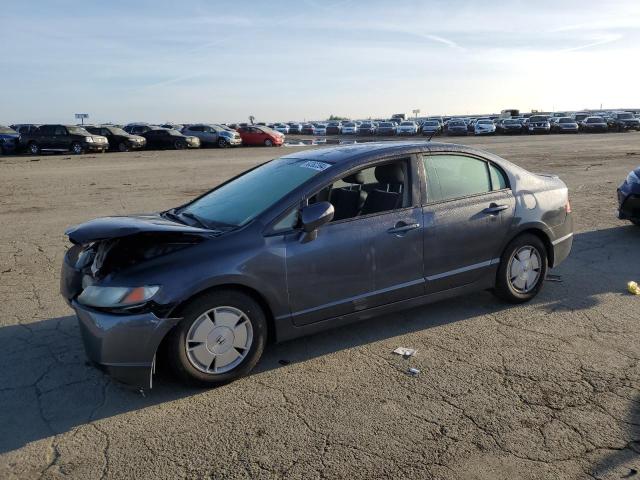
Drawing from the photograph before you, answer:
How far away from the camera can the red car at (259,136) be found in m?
36.8

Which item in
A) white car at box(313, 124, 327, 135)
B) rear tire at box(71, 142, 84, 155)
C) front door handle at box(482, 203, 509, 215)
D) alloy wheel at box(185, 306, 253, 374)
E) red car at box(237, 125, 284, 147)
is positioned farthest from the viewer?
white car at box(313, 124, 327, 135)

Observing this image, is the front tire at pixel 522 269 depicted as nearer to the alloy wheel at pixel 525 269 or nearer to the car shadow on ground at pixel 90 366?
the alloy wheel at pixel 525 269

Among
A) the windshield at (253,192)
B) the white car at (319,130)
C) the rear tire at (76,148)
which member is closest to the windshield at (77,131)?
the rear tire at (76,148)

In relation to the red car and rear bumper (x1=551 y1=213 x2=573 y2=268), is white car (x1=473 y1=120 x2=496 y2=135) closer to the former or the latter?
the red car

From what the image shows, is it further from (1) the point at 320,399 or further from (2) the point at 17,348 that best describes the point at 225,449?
(2) the point at 17,348

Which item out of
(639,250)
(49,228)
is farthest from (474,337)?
(49,228)

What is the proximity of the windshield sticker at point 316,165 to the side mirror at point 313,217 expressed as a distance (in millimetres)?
457

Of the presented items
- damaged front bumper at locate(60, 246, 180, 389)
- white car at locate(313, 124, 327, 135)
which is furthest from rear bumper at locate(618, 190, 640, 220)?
white car at locate(313, 124, 327, 135)

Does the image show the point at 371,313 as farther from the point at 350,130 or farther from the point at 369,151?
the point at 350,130

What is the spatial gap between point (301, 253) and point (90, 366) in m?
1.83

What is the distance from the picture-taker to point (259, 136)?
3706cm

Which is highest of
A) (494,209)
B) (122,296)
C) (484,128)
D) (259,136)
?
(484,128)

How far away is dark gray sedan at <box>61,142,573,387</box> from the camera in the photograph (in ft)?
11.3

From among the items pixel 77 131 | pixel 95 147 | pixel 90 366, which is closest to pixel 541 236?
pixel 90 366
